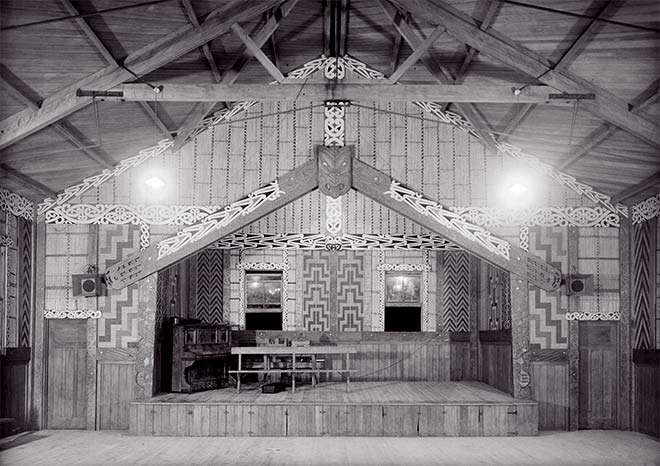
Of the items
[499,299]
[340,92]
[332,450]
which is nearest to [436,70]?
[340,92]

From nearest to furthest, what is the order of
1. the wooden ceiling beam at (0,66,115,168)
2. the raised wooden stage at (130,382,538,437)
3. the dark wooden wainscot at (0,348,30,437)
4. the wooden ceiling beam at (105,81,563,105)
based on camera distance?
the wooden ceiling beam at (0,66,115,168) < the wooden ceiling beam at (105,81,563,105) < the dark wooden wainscot at (0,348,30,437) < the raised wooden stage at (130,382,538,437)

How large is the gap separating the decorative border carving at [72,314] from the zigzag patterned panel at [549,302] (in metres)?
6.60

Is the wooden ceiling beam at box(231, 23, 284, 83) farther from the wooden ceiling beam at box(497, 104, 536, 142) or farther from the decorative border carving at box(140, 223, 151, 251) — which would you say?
the decorative border carving at box(140, 223, 151, 251)

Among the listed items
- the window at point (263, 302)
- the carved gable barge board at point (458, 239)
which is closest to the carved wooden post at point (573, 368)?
the carved gable barge board at point (458, 239)

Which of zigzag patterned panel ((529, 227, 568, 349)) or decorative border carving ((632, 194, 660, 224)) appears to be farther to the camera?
zigzag patterned panel ((529, 227, 568, 349))

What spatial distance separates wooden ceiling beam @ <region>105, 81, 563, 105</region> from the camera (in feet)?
29.0

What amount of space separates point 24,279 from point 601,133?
8.35m

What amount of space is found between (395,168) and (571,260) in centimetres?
303

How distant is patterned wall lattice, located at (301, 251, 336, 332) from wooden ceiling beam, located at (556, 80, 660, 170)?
17.0ft

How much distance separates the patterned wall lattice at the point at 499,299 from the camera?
12.1m

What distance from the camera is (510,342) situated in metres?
11.9

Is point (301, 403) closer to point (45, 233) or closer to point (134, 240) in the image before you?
point (134, 240)

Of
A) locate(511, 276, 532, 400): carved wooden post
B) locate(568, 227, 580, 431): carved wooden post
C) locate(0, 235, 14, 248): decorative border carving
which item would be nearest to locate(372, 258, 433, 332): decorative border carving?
locate(511, 276, 532, 400): carved wooden post

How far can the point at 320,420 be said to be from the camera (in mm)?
10695
